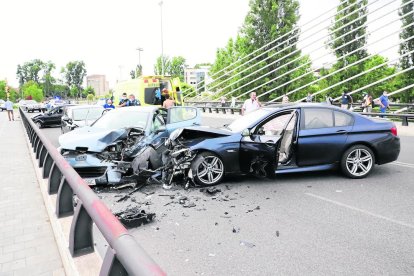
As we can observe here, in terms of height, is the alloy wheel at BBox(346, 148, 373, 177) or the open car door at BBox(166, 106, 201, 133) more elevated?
the open car door at BBox(166, 106, 201, 133)

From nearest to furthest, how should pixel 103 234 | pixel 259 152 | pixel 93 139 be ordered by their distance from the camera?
1. pixel 103 234
2. pixel 259 152
3. pixel 93 139

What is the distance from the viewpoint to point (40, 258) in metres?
3.72

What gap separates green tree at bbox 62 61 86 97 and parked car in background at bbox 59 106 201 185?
13838 centimetres

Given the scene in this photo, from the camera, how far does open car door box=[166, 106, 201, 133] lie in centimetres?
Result: 869

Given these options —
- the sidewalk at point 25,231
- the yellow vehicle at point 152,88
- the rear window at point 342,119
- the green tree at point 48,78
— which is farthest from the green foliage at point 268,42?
the green tree at point 48,78

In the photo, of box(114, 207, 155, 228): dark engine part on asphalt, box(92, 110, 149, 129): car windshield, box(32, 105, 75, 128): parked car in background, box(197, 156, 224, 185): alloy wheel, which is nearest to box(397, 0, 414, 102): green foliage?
box(32, 105, 75, 128): parked car in background

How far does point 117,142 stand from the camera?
23.5ft

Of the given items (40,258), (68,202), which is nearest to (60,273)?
(40,258)

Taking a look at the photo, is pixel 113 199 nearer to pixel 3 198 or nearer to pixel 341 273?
pixel 3 198

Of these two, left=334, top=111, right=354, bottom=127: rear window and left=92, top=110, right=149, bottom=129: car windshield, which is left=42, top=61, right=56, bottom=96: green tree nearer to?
left=92, top=110, right=149, bottom=129: car windshield

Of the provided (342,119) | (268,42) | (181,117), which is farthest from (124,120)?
(268,42)

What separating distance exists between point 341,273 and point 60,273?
265 centimetres

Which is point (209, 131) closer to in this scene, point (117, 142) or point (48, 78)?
point (117, 142)

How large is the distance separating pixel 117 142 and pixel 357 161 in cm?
472
